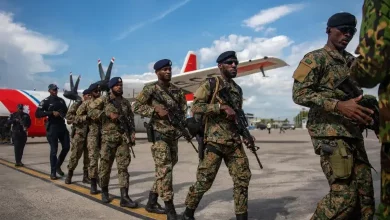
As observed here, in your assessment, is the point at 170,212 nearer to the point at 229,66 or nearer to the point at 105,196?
the point at 105,196

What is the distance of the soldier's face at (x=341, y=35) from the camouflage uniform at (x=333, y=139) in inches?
2.9

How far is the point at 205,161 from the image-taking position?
3912mm

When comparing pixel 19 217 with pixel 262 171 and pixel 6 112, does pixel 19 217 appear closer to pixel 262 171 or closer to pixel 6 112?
pixel 262 171

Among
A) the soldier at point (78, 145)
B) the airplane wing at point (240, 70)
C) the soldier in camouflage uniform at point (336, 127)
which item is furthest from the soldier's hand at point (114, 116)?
the airplane wing at point (240, 70)

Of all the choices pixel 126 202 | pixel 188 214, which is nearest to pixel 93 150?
pixel 126 202

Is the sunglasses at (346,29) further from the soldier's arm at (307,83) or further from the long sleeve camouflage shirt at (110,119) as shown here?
the long sleeve camouflage shirt at (110,119)

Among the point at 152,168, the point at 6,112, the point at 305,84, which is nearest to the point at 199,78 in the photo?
the point at 6,112

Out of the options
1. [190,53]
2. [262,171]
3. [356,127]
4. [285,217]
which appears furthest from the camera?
[190,53]

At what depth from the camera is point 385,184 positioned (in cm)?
176

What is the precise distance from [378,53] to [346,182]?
49.9 inches

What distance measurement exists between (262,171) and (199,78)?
13539 millimetres

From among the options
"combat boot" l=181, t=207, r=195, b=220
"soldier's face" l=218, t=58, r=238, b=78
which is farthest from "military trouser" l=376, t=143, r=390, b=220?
"combat boot" l=181, t=207, r=195, b=220

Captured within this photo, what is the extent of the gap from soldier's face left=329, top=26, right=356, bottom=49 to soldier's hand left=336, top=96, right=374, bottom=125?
66cm

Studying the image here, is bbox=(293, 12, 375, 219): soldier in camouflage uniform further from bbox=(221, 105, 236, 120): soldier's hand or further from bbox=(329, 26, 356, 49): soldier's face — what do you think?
bbox=(221, 105, 236, 120): soldier's hand
